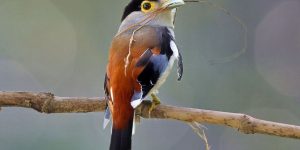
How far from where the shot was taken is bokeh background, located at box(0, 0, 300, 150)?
13.0 ft

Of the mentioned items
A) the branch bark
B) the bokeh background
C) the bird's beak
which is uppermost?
the bird's beak

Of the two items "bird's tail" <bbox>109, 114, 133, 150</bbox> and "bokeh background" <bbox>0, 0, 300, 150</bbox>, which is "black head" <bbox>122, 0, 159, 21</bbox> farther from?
"bokeh background" <bbox>0, 0, 300, 150</bbox>

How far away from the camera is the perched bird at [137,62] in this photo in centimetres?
168

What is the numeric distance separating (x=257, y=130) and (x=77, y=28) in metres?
3.09

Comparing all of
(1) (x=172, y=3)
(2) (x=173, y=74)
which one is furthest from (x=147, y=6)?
(2) (x=173, y=74)

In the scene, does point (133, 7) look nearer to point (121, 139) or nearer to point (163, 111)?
point (163, 111)

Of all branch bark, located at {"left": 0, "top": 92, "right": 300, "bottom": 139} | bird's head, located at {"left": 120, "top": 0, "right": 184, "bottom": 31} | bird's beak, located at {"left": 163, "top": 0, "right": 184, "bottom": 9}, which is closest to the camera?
branch bark, located at {"left": 0, "top": 92, "right": 300, "bottom": 139}

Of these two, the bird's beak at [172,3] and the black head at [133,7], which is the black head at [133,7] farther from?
the bird's beak at [172,3]

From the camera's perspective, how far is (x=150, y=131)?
4035 mm

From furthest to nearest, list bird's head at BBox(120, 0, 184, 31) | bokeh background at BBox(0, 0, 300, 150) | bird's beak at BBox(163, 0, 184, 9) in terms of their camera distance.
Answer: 1. bokeh background at BBox(0, 0, 300, 150)
2. bird's head at BBox(120, 0, 184, 31)
3. bird's beak at BBox(163, 0, 184, 9)

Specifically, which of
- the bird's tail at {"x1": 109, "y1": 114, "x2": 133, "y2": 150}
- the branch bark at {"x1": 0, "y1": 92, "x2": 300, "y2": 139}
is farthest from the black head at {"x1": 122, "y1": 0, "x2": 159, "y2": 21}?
the bird's tail at {"x1": 109, "y1": 114, "x2": 133, "y2": 150}

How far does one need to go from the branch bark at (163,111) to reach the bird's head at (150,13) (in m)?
0.27

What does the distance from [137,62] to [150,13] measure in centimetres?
30

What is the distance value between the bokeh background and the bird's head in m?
1.84
